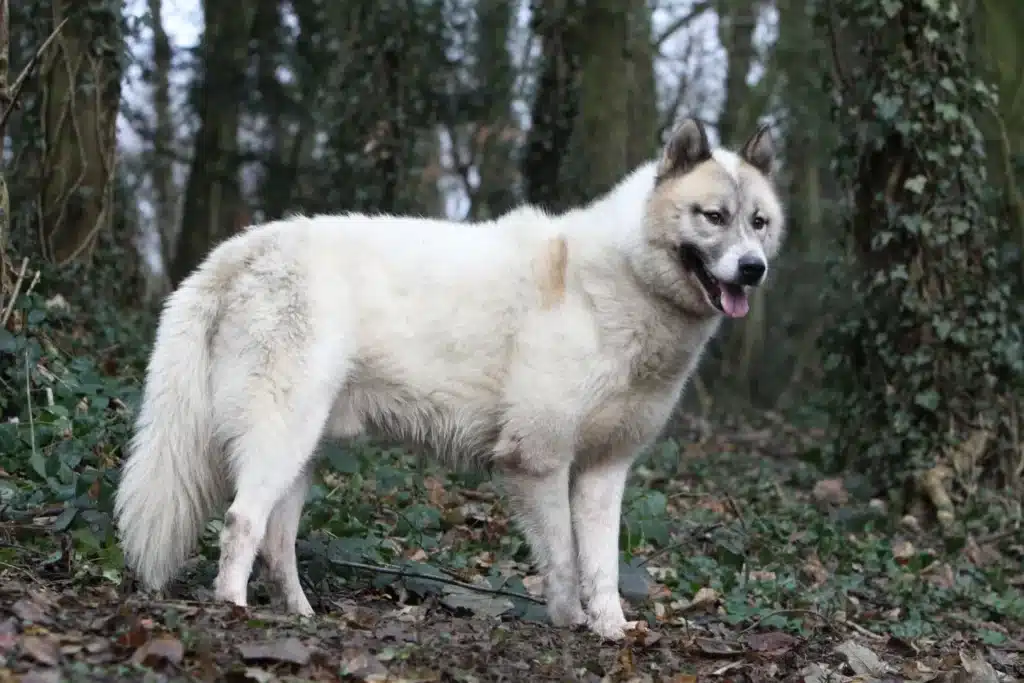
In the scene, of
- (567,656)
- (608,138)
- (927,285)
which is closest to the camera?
(567,656)

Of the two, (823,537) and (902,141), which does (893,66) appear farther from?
(823,537)

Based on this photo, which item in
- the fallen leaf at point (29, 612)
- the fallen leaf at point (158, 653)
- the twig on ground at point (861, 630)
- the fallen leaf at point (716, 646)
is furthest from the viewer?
the twig on ground at point (861, 630)

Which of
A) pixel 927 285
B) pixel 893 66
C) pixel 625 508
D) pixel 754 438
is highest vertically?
pixel 893 66

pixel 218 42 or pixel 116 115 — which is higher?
pixel 218 42

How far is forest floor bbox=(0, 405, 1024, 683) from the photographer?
152 inches

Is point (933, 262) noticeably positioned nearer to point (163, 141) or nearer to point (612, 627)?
point (612, 627)

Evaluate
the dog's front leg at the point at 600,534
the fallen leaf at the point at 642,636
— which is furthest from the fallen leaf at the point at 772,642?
the dog's front leg at the point at 600,534

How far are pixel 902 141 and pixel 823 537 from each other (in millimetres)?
3418

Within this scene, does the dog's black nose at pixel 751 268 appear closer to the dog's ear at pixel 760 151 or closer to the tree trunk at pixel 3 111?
the dog's ear at pixel 760 151

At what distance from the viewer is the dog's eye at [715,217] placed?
532cm

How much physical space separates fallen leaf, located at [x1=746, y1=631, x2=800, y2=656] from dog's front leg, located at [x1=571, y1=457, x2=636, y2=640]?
56 centimetres

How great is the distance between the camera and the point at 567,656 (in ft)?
15.4

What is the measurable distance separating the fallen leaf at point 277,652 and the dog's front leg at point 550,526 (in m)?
1.61

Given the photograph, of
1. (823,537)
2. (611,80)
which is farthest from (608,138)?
(823,537)
